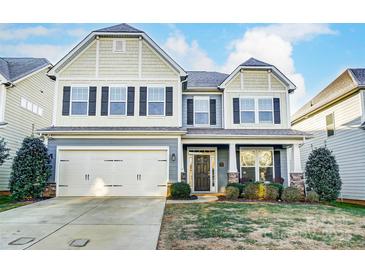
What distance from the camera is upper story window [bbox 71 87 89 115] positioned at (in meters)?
12.5

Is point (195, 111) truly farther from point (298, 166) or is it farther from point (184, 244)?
point (184, 244)

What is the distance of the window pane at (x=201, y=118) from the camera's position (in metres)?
14.1

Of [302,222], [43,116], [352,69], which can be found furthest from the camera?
[43,116]

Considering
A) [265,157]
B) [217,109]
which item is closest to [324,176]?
[265,157]

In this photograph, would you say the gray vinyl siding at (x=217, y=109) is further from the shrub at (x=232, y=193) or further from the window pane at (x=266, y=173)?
the shrub at (x=232, y=193)

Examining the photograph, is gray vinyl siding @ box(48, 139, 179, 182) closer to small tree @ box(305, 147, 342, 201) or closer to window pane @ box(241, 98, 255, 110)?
window pane @ box(241, 98, 255, 110)

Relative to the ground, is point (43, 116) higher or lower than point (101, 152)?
higher

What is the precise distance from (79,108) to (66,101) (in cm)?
65

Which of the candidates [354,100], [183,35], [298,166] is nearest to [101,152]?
[183,35]

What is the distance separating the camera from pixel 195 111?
560 inches

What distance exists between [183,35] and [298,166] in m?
7.76

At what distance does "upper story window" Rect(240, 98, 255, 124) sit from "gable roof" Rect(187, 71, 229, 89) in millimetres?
1621

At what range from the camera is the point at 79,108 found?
1256cm

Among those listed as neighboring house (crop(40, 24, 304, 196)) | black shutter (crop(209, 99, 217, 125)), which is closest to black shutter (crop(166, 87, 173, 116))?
neighboring house (crop(40, 24, 304, 196))
